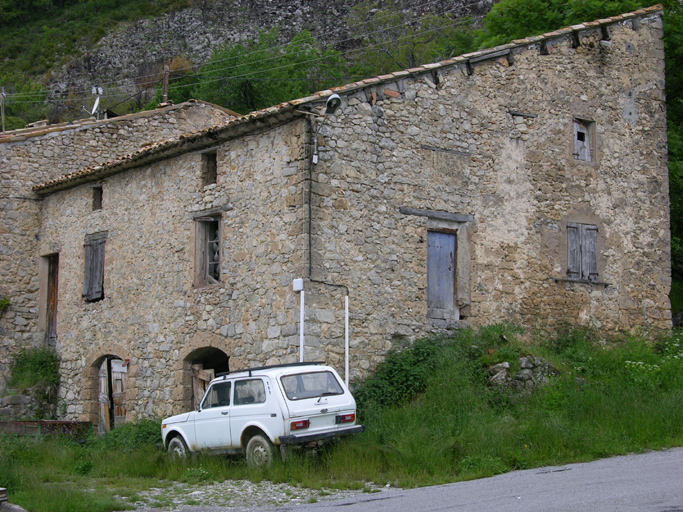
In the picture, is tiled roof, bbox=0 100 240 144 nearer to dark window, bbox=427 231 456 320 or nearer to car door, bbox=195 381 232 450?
dark window, bbox=427 231 456 320

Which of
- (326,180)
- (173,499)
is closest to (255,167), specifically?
(326,180)

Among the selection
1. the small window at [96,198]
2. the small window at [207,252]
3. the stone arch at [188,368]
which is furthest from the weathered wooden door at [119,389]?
the small window at [96,198]

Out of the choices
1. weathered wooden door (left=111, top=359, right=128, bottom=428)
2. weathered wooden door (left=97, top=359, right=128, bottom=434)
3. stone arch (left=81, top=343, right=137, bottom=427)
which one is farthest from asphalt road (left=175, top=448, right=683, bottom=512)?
stone arch (left=81, top=343, right=137, bottom=427)

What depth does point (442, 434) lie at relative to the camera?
10781 millimetres

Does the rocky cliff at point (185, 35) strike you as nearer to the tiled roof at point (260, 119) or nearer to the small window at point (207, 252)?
the tiled roof at point (260, 119)

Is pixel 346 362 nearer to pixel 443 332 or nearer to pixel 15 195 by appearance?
pixel 443 332

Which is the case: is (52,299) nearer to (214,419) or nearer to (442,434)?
(214,419)

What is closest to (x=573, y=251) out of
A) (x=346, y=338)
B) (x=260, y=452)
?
(x=346, y=338)

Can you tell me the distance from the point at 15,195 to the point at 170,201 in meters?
5.48

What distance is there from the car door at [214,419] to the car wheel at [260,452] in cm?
51

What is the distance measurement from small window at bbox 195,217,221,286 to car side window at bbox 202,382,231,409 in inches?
136

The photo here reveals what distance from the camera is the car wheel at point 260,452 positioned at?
398 inches

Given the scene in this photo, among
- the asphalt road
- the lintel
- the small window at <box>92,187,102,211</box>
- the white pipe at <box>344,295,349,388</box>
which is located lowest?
the asphalt road

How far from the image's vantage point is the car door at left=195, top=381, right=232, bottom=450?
35.7 ft
